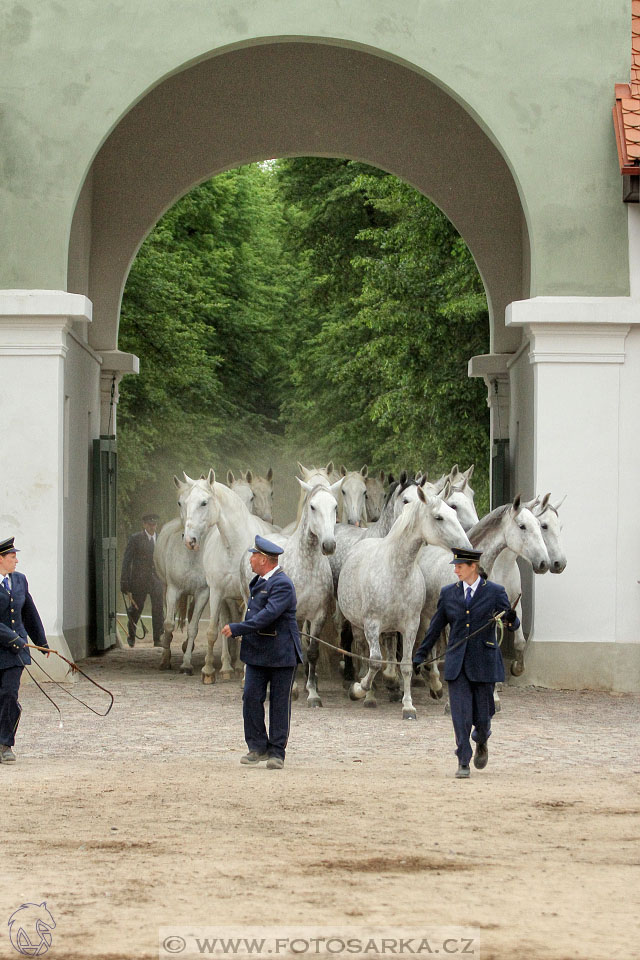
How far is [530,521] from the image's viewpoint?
1423 centimetres

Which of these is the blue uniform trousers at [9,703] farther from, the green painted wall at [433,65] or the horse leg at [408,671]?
the green painted wall at [433,65]

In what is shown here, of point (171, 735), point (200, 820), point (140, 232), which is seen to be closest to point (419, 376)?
point (140, 232)

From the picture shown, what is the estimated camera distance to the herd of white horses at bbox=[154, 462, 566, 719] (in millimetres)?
13883

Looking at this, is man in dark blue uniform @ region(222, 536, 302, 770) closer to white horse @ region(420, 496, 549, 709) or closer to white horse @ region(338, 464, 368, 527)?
white horse @ region(420, 496, 549, 709)

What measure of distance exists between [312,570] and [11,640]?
15.0 ft

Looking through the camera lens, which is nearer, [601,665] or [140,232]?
[601,665]

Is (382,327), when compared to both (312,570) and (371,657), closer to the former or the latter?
(312,570)

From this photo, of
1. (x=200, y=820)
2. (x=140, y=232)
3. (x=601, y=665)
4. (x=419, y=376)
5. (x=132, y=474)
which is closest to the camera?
(x=200, y=820)

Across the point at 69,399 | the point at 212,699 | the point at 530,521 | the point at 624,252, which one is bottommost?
the point at 212,699

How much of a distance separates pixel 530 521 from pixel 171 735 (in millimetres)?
4200

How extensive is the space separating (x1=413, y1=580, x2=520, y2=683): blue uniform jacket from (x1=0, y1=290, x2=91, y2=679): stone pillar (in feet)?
22.1

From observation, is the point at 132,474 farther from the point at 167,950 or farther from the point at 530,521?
the point at 167,950

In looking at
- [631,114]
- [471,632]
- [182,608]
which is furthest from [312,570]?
[631,114]

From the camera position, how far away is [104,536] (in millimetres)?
19906
